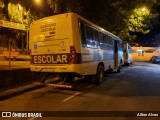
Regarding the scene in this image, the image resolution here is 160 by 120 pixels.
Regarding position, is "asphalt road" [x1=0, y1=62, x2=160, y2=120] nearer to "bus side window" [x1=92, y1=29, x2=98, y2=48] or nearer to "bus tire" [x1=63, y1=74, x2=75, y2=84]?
"bus tire" [x1=63, y1=74, x2=75, y2=84]

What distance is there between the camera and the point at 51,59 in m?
11.2

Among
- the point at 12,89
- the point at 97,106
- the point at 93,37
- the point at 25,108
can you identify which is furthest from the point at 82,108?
the point at 93,37

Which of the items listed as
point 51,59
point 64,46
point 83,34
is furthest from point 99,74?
point 64,46

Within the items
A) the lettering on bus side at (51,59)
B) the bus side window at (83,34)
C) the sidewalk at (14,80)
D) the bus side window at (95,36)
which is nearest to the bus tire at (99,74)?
the bus side window at (95,36)

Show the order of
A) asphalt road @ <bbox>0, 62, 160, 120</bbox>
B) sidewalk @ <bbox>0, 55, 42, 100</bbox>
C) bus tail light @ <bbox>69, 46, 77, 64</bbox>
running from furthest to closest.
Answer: sidewalk @ <bbox>0, 55, 42, 100</bbox>
bus tail light @ <bbox>69, 46, 77, 64</bbox>
asphalt road @ <bbox>0, 62, 160, 120</bbox>

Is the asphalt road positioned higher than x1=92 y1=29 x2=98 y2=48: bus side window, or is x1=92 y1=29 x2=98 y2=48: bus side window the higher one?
x1=92 y1=29 x2=98 y2=48: bus side window

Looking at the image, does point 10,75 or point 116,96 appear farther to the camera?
point 10,75

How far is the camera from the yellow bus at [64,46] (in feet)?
35.0

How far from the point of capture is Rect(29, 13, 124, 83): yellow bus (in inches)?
420

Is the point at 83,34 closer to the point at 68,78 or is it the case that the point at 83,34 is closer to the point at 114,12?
the point at 68,78

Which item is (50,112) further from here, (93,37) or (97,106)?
(93,37)

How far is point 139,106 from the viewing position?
8500 mm

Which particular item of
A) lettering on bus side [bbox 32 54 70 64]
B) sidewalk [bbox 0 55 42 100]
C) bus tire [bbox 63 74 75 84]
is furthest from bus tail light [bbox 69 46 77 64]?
sidewalk [bbox 0 55 42 100]

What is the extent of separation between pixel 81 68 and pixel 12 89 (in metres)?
3.06
